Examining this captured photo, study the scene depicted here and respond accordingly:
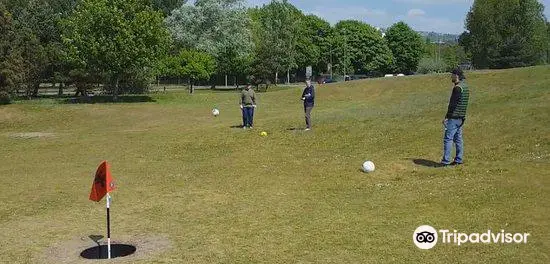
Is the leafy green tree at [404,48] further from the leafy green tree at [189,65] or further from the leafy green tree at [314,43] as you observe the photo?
the leafy green tree at [189,65]

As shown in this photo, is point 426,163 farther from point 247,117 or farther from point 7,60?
point 7,60

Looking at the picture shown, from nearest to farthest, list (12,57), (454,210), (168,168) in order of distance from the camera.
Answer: (454,210) → (168,168) → (12,57)

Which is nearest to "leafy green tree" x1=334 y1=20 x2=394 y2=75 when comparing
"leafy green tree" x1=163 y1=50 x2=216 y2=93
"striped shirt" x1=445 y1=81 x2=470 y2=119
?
"leafy green tree" x1=163 y1=50 x2=216 y2=93

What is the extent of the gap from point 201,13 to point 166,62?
295 inches

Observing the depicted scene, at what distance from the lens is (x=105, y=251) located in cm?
944

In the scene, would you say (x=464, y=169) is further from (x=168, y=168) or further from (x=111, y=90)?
(x=111, y=90)

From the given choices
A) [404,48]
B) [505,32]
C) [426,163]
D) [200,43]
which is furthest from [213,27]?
[404,48]

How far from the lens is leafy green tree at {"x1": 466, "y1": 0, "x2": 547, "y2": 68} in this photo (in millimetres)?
70062

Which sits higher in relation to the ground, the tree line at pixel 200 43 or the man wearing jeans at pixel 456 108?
the tree line at pixel 200 43

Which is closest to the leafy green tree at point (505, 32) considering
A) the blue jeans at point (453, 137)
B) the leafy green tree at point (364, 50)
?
the leafy green tree at point (364, 50)

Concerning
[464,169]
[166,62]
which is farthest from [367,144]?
[166,62]

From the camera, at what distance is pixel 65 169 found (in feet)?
57.2

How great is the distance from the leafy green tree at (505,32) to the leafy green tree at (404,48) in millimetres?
33198

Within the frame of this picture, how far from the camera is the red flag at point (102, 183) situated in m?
9.59
